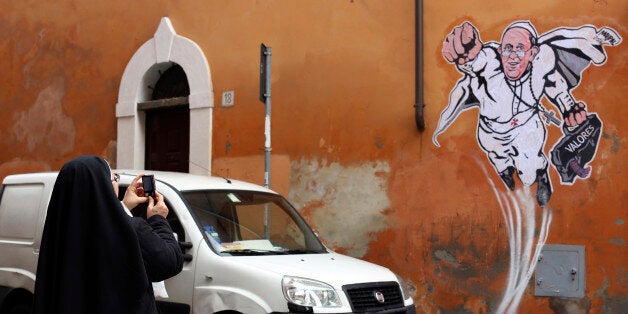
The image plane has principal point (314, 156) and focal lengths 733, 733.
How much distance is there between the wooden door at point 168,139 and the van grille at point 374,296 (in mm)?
5690

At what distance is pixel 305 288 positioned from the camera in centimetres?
500

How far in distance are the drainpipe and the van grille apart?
311cm

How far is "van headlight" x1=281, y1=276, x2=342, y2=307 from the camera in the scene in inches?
195

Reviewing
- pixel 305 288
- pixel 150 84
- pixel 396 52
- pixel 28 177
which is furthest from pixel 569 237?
pixel 150 84

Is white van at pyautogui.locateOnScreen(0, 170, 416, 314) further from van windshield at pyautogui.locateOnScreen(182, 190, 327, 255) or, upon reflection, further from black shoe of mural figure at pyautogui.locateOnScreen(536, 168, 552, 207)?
black shoe of mural figure at pyautogui.locateOnScreen(536, 168, 552, 207)

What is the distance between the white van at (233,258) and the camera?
504cm

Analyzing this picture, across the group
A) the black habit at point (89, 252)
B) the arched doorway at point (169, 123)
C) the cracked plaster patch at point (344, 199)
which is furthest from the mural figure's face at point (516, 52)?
the black habit at point (89, 252)

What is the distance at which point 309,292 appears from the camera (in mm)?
4996

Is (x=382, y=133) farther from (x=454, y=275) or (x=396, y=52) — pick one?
(x=454, y=275)

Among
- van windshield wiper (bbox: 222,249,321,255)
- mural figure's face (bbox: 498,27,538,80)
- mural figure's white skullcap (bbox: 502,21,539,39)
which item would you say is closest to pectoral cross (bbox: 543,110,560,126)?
mural figure's face (bbox: 498,27,538,80)

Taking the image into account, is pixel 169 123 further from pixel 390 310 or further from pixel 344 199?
pixel 390 310

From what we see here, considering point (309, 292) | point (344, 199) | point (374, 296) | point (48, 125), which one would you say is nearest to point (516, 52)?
point (344, 199)

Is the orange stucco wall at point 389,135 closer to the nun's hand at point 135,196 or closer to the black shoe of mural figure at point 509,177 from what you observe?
the black shoe of mural figure at point 509,177

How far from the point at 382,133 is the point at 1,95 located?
740 cm
